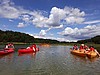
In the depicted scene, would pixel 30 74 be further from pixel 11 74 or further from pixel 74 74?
pixel 74 74

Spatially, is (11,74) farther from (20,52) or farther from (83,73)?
(20,52)

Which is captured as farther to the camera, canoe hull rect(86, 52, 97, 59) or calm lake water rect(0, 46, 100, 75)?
canoe hull rect(86, 52, 97, 59)

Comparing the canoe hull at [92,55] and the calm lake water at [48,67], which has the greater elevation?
the canoe hull at [92,55]

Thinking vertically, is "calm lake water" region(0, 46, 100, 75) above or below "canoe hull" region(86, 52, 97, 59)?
below

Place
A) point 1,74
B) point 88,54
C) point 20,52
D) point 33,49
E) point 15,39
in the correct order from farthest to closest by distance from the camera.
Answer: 1. point 15,39
2. point 33,49
3. point 20,52
4. point 88,54
5. point 1,74

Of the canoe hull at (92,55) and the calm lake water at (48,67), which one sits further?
the canoe hull at (92,55)

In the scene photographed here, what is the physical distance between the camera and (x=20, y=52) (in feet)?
141

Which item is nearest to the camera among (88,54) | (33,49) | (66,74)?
(66,74)

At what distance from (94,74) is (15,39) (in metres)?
158

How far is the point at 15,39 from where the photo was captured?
6757 inches

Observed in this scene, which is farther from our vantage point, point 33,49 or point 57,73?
Result: point 33,49

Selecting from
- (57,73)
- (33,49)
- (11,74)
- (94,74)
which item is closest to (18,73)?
(11,74)

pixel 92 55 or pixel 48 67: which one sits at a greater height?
pixel 92 55

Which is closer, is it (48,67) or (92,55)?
(48,67)
